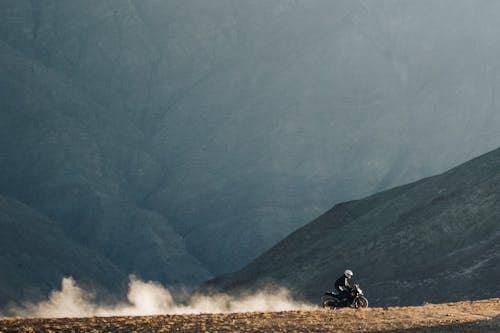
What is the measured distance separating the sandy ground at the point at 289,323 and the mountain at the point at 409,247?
2795cm

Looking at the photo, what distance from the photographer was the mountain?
61.4 metres

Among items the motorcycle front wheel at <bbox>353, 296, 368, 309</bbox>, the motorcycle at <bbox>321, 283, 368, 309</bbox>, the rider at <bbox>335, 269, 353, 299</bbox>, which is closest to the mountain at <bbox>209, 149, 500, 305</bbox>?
the motorcycle front wheel at <bbox>353, 296, 368, 309</bbox>

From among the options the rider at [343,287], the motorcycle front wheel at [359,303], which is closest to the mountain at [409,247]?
the motorcycle front wheel at [359,303]

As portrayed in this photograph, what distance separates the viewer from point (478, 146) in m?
173

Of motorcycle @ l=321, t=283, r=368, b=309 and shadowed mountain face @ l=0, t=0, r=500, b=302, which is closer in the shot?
motorcycle @ l=321, t=283, r=368, b=309

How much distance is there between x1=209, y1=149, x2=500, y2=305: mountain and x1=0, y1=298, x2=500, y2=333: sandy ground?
91.7 feet

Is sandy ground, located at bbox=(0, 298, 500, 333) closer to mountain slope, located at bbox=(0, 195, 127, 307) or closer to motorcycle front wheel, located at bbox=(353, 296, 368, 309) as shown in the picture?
motorcycle front wheel, located at bbox=(353, 296, 368, 309)

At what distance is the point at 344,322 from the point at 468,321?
3748 millimetres

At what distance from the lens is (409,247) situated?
241ft

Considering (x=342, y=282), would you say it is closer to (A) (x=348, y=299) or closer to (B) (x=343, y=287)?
(B) (x=343, y=287)

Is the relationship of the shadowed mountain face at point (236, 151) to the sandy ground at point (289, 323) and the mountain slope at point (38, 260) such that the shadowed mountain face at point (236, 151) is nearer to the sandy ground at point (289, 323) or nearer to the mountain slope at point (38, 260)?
the mountain slope at point (38, 260)

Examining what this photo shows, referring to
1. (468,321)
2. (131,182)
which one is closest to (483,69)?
(131,182)

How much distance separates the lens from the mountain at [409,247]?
6138 centimetres

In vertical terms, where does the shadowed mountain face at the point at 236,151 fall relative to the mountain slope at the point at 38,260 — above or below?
above
